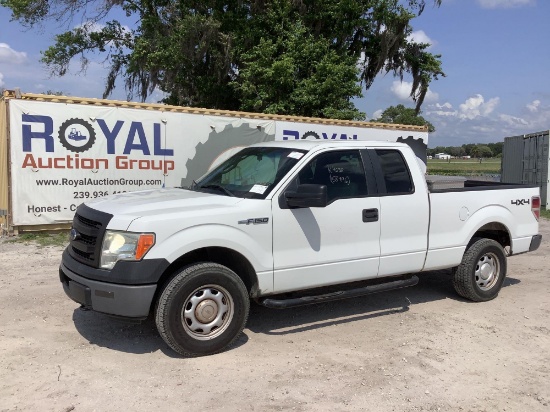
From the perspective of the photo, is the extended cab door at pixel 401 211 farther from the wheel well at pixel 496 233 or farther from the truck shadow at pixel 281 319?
the wheel well at pixel 496 233

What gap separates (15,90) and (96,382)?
740 centimetres

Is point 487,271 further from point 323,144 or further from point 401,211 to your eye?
point 323,144

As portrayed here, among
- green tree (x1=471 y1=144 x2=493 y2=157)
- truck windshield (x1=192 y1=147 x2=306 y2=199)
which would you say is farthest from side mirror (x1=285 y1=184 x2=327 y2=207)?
green tree (x1=471 y1=144 x2=493 y2=157)

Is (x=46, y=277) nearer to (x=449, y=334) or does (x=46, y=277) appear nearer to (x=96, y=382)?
(x=96, y=382)

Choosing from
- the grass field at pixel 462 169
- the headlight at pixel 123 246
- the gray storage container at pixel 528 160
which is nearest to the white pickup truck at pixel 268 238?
the headlight at pixel 123 246

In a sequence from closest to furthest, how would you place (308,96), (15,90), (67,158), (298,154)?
(298,154) < (15,90) < (67,158) < (308,96)

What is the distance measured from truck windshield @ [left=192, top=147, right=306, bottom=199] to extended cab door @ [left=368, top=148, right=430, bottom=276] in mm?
999

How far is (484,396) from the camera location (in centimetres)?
381

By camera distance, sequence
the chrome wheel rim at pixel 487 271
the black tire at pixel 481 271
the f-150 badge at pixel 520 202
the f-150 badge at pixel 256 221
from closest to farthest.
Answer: the f-150 badge at pixel 256 221 → the black tire at pixel 481 271 → the chrome wheel rim at pixel 487 271 → the f-150 badge at pixel 520 202

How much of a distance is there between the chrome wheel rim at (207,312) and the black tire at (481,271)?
10.2 ft

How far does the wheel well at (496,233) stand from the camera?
20.6ft

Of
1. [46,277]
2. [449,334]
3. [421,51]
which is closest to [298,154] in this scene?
[449,334]

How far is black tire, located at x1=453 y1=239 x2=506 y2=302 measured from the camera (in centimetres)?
604

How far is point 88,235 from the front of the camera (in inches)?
170
